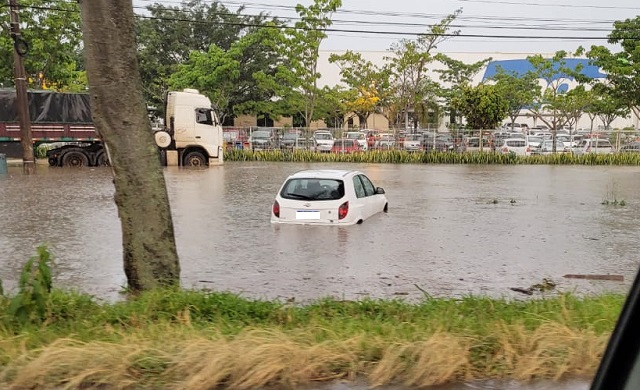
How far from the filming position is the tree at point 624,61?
3180cm

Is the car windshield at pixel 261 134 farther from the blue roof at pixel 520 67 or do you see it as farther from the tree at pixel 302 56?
the blue roof at pixel 520 67

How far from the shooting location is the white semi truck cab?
27.5 m

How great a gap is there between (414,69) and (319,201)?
3176 centimetres

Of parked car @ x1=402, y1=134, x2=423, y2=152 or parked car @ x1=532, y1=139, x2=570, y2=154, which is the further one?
parked car @ x1=402, y1=134, x2=423, y2=152

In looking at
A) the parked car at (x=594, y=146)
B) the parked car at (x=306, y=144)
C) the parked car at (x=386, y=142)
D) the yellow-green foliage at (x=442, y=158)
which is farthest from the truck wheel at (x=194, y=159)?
the parked car at (x=594, y=146)

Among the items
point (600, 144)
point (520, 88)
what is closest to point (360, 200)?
point (600, 144)

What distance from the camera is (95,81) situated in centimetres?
559

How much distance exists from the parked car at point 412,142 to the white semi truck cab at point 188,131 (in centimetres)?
1223

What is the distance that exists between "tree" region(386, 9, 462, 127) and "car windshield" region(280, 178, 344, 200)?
93.9 ft

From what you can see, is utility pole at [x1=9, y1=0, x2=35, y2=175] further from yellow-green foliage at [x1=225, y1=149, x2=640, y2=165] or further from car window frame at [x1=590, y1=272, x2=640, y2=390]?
car window frame at [x1=590, y1=272, x2=640, y2=390]

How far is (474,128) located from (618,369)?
35732mm

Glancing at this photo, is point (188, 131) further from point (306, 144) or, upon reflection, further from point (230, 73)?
point (230, 73)

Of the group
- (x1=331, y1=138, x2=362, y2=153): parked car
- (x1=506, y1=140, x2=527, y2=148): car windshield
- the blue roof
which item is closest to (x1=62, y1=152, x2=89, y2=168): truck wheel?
(x1=331, y1=138, x2=362, y2=153): parked car

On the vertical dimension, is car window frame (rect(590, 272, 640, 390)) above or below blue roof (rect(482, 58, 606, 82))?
below
